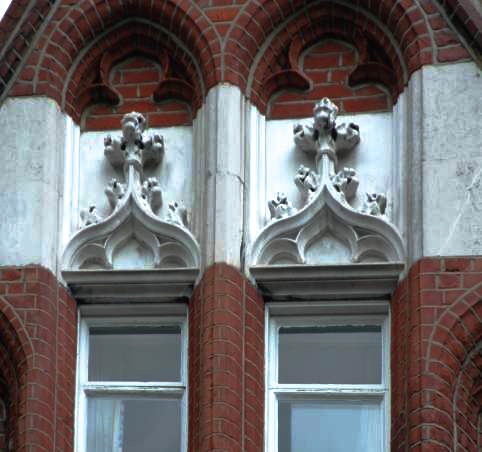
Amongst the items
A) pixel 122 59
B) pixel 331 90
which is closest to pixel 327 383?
pixel 331 90

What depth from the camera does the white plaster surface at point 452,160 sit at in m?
13.9

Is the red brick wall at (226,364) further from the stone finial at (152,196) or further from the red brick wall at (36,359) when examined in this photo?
the red brick wall at (36,359)

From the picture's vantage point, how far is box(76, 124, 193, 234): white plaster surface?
14.6 m

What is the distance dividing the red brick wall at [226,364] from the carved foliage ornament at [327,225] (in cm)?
32

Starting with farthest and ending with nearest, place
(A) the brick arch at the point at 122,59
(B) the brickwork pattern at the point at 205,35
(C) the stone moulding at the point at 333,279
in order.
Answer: (A) the brick arch at the point at 122,59 → (B) the brickwork pattern at the point at 205,35 → (C) the stone moulding at the point at 333,279

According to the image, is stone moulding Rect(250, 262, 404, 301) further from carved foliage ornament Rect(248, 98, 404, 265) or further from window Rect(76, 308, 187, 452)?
window Rect(76, 308, 187, 452)

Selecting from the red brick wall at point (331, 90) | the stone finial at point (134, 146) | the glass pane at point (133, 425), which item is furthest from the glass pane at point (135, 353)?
the red brick wall at point (331, 90)

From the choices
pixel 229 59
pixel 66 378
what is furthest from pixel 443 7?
pixel 66 378

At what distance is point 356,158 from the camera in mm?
14508

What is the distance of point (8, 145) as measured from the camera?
47.9 feet

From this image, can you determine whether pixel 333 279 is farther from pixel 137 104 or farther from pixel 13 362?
pixel 13 362

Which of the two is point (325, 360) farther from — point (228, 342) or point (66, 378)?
point (66, 378)

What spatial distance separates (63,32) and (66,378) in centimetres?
245

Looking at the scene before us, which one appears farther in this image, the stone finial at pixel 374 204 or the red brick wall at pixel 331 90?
the red brick wall at pixel 331 90
